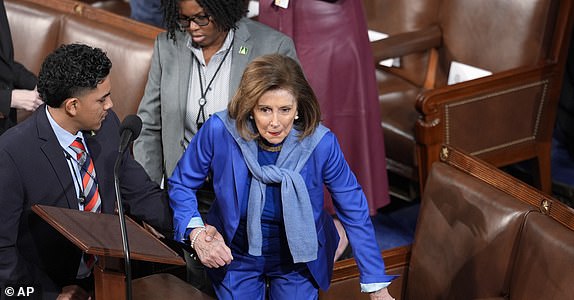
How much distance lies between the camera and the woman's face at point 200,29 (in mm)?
3395

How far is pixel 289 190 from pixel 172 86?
35.6 inches

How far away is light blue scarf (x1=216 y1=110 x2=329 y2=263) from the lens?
289cm

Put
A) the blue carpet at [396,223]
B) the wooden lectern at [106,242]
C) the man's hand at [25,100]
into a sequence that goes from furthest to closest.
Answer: the blue carpet at [396,223]
the man's hand at [25,100]
the wooden lectern at [106,242]

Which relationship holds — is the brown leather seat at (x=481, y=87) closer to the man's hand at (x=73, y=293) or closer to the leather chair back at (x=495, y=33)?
the leather chair back at (x=495, y=33)

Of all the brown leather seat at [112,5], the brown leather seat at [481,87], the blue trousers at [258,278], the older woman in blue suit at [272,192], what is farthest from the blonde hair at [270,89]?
the brown leather seat at [112,5]

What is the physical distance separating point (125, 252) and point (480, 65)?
2.76 m

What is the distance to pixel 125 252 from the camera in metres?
2.37

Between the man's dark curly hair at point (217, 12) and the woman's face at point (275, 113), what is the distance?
2.29 ft

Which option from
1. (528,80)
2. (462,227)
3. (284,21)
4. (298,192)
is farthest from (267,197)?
(528,80)

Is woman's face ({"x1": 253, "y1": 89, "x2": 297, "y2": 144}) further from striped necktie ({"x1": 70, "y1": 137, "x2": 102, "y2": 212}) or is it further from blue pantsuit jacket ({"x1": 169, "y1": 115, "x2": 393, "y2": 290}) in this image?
striped necktie ({"x1": 70, "y1": 137, "x2": 102, "y2": 212})

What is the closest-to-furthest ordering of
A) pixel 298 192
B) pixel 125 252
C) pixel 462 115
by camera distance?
pixel 125 252, pixel 298 192, pixel 462 115

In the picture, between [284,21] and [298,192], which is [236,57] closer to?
[284,21]

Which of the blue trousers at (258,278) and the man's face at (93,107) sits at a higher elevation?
the man's face at (93,107)

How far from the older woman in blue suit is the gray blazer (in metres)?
0.60
